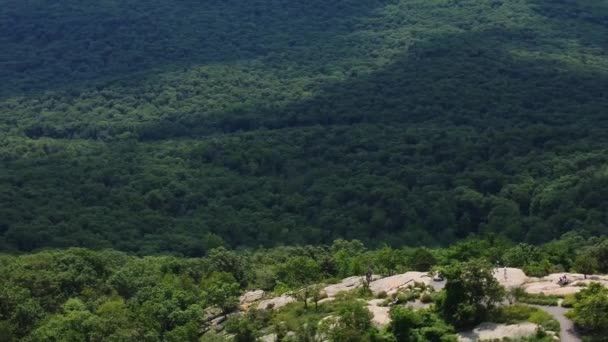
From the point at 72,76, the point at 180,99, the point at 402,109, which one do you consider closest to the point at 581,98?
the point at 402,109

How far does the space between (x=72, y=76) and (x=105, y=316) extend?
135625 mm

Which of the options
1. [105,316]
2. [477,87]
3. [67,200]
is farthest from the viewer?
[477,87]

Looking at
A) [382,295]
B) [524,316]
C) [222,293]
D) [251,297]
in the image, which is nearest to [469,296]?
[524,316]

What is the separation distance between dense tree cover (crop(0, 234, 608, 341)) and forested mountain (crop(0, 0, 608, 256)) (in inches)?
917

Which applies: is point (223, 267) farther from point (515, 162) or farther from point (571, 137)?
point (571, 137)

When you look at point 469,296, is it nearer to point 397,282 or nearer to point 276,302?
point 397,282

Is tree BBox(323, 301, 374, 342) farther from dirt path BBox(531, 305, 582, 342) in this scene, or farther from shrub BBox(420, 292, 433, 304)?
dirt path BBox(531, 305, 582, 342)

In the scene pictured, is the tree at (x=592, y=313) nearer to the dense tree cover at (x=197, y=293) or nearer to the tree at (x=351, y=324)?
the dense tree cover at (x=197, y=293)

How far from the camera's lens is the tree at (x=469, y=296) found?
57469mm

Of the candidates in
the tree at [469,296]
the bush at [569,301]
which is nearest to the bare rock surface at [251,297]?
the tree at [469,296]

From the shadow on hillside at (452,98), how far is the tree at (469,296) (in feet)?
294

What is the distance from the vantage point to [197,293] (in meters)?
77.2

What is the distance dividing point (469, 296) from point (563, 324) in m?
5.94

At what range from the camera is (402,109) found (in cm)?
15875
